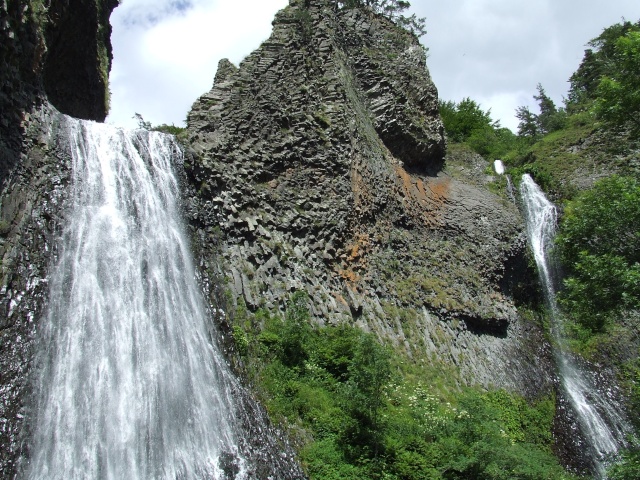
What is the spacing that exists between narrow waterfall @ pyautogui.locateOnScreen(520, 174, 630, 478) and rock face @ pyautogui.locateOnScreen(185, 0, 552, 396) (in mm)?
1098

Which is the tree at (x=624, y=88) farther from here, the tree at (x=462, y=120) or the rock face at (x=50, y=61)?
the tree at (x=462, y=120)

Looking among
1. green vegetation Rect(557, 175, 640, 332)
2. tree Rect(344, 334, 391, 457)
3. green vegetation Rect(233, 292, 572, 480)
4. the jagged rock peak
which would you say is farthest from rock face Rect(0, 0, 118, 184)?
green vegetation Rect(557, 175, 640, 332)

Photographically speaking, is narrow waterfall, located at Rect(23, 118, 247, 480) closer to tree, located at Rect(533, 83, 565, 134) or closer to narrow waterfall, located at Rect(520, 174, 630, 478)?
narrow waterfall, located at Rect(520, 174, 630, 478)

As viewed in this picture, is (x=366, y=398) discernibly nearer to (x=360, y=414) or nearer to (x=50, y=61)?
(x=360, y=414)

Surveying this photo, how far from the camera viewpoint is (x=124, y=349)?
10.2 metres

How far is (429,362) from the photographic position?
55.2 feet

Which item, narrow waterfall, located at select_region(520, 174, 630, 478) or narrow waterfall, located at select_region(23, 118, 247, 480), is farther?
narrow waterfall, located at select_region(520, 174, 630, 478)

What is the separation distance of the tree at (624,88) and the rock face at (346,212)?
8009 millimetres

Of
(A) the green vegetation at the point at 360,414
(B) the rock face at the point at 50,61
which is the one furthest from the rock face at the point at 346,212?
(B) the rock face at the point at 50,61

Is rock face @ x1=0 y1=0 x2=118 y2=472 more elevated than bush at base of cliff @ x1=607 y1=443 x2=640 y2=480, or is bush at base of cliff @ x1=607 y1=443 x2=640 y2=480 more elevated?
rock face @ x1=0 y1=0 x2=118 y2=472

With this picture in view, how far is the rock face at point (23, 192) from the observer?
28.7 feet

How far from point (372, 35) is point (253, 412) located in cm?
2201

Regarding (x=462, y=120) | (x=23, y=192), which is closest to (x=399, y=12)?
(x=462, y=120)

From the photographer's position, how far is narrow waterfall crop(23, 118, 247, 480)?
341 inches
